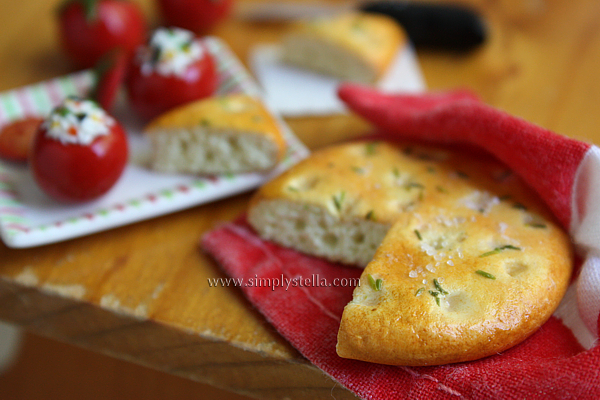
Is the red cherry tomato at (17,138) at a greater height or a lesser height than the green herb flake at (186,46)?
lesser

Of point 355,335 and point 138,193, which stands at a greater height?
point 355,335

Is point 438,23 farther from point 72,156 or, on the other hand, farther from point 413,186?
point 72,156

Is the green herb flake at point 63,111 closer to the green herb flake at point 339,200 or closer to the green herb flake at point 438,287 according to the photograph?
the green herb flake at point 339,200

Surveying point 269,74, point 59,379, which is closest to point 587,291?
point 269,74

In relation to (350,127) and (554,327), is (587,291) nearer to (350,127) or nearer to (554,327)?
(554,327)

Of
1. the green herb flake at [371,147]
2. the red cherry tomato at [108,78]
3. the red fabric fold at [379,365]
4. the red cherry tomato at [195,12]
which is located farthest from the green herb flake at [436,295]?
the red cherry tomato at [195,12]

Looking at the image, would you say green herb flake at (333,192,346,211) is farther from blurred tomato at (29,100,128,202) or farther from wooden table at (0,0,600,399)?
blurred tomato at (29,100,128,202)
